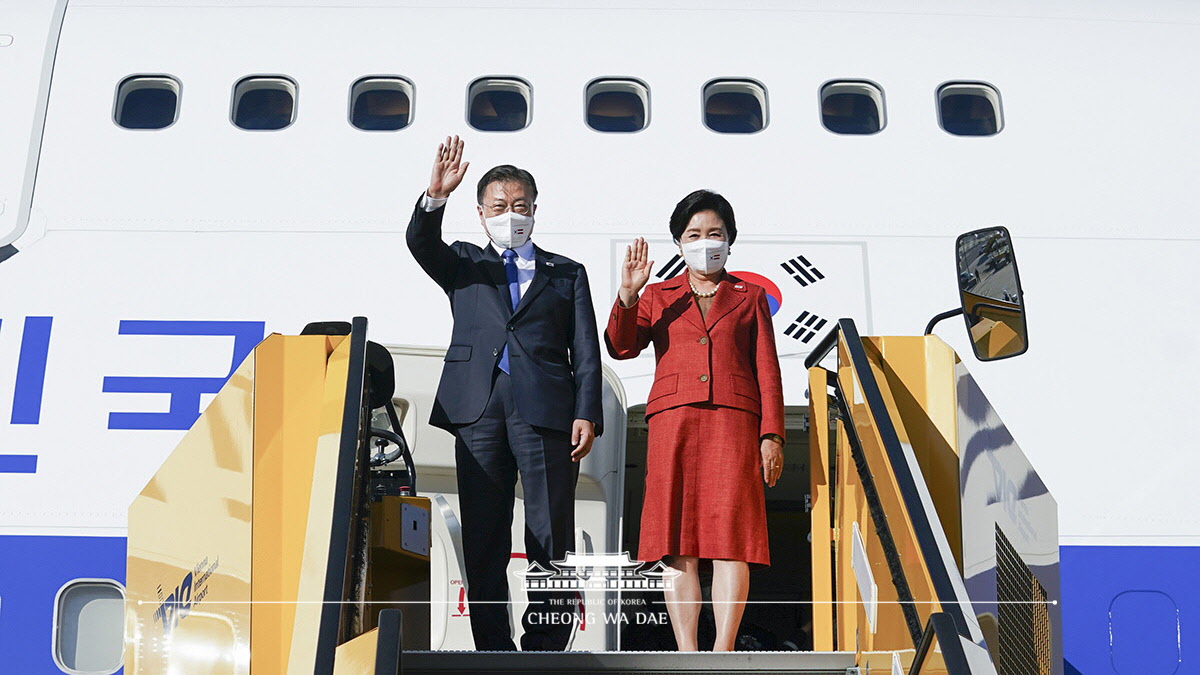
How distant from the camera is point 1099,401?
5.77m

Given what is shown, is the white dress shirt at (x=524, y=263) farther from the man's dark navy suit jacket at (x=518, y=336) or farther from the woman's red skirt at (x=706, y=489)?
the woman's red skirt at (x=706, y=489)

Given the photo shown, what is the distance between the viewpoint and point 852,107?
256 inches

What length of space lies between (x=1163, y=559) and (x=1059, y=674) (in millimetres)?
1145

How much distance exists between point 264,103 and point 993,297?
3.66 metres

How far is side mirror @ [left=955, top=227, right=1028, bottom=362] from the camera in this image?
13.9 feet

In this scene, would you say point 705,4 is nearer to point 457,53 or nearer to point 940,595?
point 457,53

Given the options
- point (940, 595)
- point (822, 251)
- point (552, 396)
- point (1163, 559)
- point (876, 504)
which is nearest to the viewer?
point (940, 595)

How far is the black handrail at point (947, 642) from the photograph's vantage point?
2873 millimetres

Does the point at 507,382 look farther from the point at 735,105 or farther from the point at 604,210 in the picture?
the point at 735,105

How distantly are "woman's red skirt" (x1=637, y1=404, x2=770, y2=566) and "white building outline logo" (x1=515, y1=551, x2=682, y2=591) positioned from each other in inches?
3.0

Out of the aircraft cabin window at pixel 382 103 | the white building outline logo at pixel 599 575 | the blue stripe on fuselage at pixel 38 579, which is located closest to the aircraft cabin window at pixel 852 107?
the aircraft cabin window at pixel 382 103

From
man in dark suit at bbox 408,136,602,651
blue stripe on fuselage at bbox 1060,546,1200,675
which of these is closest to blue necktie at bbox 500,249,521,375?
man in dark suit at bbox 408,136,602,651

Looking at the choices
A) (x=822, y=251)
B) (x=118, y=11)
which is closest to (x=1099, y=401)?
(x=822, y=251)

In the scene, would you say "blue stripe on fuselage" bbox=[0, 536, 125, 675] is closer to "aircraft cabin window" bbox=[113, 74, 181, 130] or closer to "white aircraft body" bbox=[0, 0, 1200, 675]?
"white aircraft body" bbox=[0, 0, 1200, 675]
